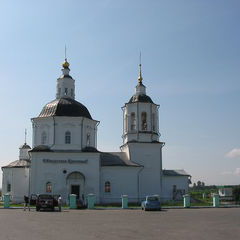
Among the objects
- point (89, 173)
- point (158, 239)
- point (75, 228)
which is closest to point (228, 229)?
point (158, 239)

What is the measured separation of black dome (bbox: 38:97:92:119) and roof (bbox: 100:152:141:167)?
178 inches

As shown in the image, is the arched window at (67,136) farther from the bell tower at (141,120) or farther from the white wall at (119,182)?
the bell tower at (141,120)

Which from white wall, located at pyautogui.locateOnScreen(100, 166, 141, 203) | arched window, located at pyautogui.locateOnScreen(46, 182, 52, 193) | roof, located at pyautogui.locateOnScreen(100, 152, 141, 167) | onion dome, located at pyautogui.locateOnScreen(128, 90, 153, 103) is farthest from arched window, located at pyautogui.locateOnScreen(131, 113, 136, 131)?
arched window, located at pyautogui.locateOnScreen(46, 182, 52, 193)

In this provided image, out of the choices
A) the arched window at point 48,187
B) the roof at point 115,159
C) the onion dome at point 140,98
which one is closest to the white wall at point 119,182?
the roof at point 115,159

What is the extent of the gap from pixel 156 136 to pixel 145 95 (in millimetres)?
4655

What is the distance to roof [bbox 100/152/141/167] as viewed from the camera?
4162 centimetres

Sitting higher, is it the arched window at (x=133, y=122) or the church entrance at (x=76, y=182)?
the arched window at (x=133, y=122)

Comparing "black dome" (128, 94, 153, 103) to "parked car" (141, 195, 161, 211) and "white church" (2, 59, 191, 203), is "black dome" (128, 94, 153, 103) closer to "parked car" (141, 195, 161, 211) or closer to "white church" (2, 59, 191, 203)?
"white church" (2, 59, 191, 203)

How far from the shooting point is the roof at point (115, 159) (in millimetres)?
41625

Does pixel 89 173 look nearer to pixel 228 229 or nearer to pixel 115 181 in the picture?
pixel 115 181

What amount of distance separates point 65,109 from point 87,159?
18.3 ft

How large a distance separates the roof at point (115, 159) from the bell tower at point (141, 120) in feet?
5.86

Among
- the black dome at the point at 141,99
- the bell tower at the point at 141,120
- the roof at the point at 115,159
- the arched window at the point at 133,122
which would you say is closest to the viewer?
the roof at the point at 115,159

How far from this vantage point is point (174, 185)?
1783 inches
